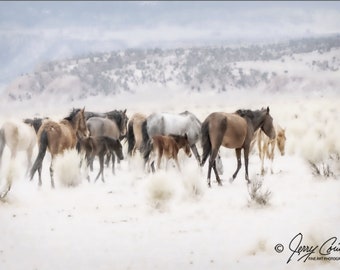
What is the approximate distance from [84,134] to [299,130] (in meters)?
10.9

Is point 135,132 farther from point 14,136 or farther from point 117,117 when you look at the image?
point 14,136

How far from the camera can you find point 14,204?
33.1 feet

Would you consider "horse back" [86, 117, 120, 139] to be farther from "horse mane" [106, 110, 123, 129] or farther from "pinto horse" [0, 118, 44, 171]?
"pinto horse" [0, 118, 44, 171]

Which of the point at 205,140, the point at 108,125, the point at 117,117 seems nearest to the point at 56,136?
the point at 205,140

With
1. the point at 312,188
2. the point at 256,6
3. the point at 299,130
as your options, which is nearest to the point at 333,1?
the point at 312,188

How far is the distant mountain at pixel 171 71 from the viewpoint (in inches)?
2389

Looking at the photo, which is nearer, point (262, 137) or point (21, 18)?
point (21, 18)

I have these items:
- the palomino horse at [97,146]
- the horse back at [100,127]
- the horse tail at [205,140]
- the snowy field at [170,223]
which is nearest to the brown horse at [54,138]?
the palomino horse at [97,146]

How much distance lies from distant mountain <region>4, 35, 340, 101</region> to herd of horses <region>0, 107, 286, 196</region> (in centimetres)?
3814

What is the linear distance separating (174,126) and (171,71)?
6027 centimetres

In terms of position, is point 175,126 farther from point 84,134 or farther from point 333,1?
point 333,1

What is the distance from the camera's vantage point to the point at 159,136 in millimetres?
12992

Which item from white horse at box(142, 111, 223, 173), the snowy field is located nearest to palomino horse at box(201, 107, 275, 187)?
the snowy field

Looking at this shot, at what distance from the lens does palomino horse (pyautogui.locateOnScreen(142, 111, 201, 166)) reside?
48.3 feet
